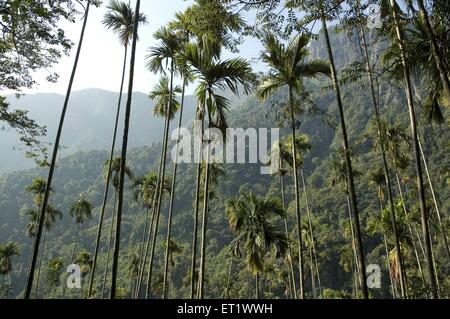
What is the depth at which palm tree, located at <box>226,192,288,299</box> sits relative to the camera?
20.2 metres

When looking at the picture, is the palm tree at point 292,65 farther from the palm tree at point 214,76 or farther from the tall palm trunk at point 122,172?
the tall palm trunk at point 122,172

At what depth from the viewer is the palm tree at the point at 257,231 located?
20.2 m

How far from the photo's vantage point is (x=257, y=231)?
20.4 m

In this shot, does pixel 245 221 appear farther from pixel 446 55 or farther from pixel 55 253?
pixel 55 253

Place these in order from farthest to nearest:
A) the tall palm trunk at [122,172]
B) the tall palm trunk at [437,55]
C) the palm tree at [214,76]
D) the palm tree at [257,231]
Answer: the palm tree at [257,231]
the palm tree at [214,76]
the tall palm trunk at [122,172]
the tall palm trunk at [437,55]

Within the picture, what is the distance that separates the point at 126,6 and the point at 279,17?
36.2 ft

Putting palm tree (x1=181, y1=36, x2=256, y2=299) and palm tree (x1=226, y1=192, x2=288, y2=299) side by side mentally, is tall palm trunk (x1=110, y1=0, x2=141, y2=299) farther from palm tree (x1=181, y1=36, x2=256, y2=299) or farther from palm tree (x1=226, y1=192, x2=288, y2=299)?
palm tree (x1=226, y1=192, x2=288, y2=299)

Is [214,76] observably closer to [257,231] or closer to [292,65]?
[292,65]

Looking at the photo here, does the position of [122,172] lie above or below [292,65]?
below

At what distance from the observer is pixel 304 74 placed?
50.9ft

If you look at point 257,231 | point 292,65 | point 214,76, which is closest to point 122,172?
point 214,76

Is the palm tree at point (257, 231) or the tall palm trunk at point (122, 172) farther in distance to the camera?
the palm tree at point (257, 231)

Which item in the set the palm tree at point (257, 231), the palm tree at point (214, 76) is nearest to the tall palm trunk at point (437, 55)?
the palm tree at point (214, 76)
